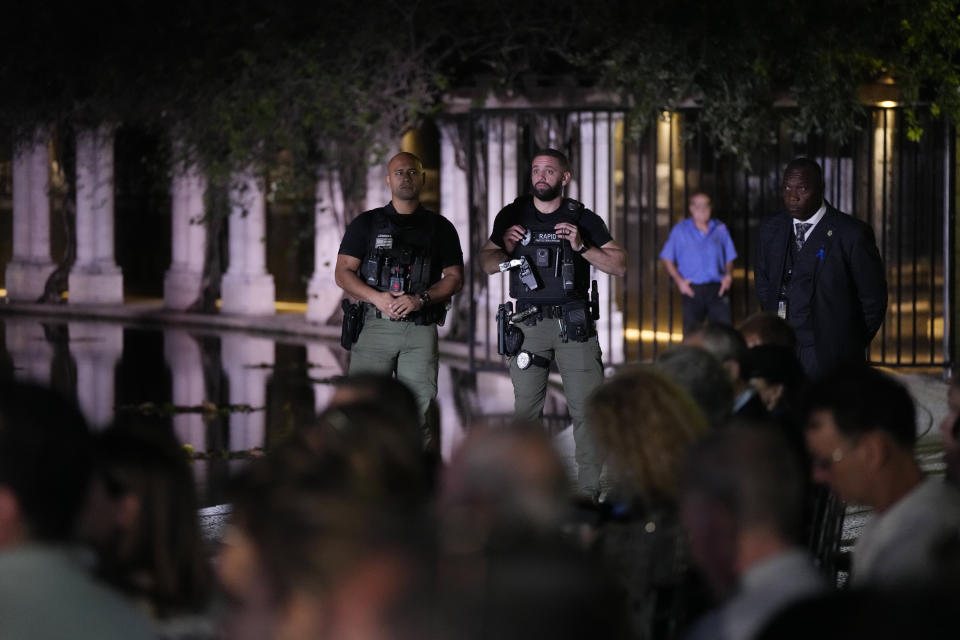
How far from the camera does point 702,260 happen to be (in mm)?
14344

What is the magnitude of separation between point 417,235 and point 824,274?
2082 millimetres

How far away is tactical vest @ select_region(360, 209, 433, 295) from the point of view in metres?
8.51

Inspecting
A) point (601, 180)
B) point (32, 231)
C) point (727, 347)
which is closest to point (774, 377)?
point (727, 347)

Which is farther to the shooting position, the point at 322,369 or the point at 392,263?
the point at 322,369

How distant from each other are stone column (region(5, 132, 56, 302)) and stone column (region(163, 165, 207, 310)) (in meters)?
2.63

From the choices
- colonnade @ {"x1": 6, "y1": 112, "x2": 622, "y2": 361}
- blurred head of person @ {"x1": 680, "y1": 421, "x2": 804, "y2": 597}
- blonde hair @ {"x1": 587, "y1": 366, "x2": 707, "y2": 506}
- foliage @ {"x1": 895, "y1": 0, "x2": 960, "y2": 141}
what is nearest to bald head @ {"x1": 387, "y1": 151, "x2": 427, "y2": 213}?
blonde hair @ {"x1": 587, "y1": 366, "x2": 707, "y2": 506}

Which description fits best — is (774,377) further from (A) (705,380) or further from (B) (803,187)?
(B) (803,187)

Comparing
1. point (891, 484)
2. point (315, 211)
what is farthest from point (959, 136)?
point (891, 484)

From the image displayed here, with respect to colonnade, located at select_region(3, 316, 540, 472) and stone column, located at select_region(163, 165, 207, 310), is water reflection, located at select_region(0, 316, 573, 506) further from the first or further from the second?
stone column, located at select_region(163, 165, 207, 310)

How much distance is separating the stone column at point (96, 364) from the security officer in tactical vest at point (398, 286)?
8.92 feet

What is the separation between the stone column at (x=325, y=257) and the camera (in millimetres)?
20406

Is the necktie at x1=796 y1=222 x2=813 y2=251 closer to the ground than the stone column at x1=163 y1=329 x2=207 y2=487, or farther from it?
farther from it

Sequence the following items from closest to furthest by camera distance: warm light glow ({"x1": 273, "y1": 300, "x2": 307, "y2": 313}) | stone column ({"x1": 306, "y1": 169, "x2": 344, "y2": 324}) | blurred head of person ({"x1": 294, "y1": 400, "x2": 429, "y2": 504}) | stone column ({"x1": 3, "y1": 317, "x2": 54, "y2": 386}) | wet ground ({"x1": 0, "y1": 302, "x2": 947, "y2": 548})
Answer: blurred head of person ({"x1": 294, "y1": 400, "x2": 429, "y2": 504}) < wet ground ({"x1": 0, "y1": 302, "x2": 947, "y2": 548}) < stone column ({"x1": 3, "y1": 317, "x2": 54, "y2": 386}) < stone column ({"x1": 306, "y1": 169, "x2": 344, "y2": 324}) < warm light glow ({"x1": 273, "y1": 300, "x2": 307, "y2": 313})

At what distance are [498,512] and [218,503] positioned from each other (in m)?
6.57
